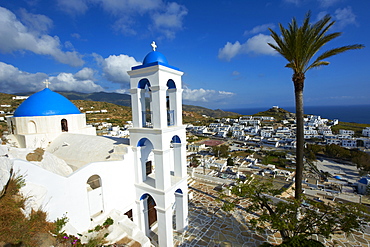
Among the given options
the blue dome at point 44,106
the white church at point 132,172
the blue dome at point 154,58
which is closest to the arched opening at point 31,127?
the blue dome at point 44,106

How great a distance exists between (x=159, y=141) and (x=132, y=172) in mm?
2325

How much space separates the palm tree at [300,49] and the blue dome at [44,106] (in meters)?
13.8

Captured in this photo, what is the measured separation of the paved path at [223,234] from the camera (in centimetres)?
740

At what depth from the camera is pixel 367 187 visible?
21422 mm

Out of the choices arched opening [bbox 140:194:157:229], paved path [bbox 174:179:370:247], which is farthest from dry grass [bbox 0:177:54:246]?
paved path [bbox 174:179:370:247]

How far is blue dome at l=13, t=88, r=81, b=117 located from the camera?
11812mm

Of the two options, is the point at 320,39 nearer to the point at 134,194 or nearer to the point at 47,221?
the point at 134,194

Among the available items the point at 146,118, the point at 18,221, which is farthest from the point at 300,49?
the point at 18,221

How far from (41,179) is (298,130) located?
9.35 meters

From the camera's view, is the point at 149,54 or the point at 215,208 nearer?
the point at 149,54

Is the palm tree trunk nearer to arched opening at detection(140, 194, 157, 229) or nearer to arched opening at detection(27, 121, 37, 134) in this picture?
arched opening at detection(140, 194, 157, 229)

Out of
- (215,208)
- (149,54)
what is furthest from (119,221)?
(149,54)

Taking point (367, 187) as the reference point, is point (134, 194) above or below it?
above

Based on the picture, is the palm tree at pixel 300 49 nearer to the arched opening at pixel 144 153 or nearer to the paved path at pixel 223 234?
the paved path at pixel 223 234
